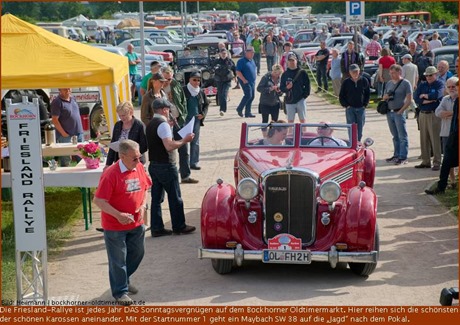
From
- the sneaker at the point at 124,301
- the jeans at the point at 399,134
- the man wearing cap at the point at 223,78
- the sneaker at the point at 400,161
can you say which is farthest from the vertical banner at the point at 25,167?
the man wearing cap at the point at 223,78

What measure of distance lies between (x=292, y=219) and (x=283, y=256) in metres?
0.50

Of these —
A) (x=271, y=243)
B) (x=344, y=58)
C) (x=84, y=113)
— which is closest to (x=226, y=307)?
(x=271, y=243)

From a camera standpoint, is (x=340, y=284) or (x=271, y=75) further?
(x=271, y=75)

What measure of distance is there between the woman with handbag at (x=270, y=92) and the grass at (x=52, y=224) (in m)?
4.76

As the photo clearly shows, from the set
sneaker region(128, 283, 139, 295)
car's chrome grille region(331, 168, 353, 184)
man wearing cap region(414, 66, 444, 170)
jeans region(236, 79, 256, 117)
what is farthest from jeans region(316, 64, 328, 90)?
sneaker region(128, 283, 139, 295)

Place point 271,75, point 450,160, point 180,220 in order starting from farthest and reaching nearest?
point 271,75, point 450,160, point 180,220

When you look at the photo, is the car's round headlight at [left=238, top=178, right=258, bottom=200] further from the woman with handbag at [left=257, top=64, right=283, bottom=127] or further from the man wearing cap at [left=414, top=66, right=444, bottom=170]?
the woman with handbag at [left=257, top=64, right=283, bottom=127]

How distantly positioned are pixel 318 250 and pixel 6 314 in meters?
3.30

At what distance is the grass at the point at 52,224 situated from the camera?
10.2 m

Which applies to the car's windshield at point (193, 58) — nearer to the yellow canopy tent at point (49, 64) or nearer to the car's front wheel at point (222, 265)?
the yellow canopy tent at point (49, 64)

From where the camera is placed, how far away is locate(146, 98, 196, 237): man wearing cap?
11422 mm

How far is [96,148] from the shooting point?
12.5 m

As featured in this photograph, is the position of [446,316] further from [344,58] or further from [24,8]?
[24,8]

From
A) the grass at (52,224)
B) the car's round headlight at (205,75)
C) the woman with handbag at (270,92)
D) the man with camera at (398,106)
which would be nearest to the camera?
the grass at (52,224)
